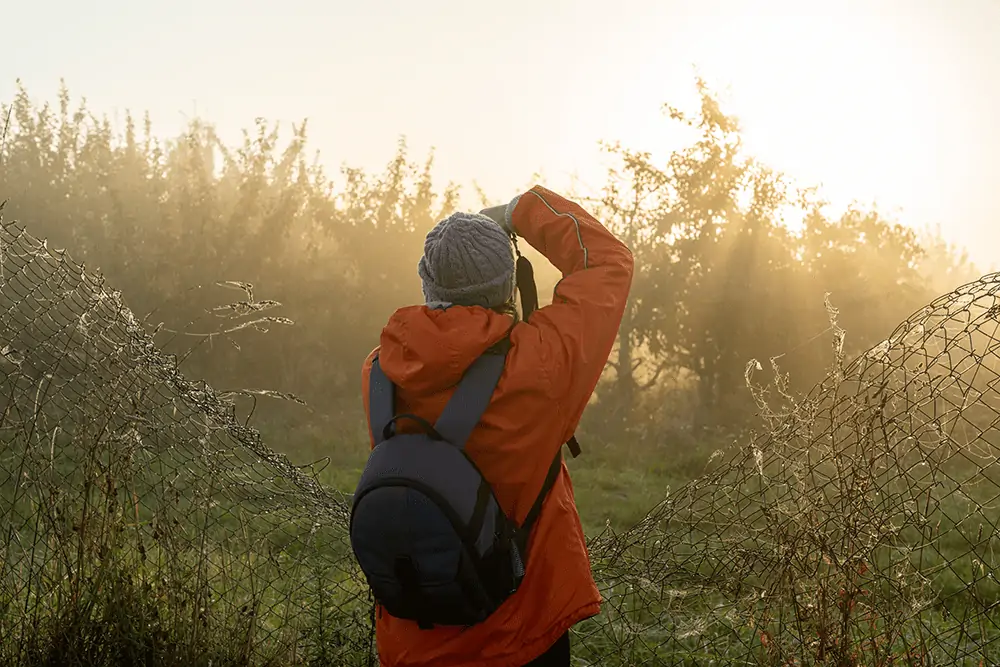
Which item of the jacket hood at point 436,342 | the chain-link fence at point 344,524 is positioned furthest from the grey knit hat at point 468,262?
the chain-link fence at point 344,524

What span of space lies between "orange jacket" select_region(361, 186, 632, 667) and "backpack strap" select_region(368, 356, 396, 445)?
2cm

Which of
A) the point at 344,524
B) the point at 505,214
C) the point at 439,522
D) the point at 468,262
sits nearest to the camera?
the point at 439,522

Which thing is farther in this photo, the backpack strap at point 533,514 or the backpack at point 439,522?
the backpack strap at point 533,514

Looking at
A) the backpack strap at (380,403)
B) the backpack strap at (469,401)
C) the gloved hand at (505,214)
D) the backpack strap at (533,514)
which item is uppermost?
the gloved hand at (505,214)

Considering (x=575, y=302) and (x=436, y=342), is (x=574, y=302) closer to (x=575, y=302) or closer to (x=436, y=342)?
(x=575, y=302)

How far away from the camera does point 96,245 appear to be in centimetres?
1508

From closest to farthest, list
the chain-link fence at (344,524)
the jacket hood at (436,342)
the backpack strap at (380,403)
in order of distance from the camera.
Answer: the jacket hood at (436,342) < the backpack strap at (380,403) < the chain-link fence at (344,524)

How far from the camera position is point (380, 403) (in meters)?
1.95

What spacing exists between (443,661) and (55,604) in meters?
1.70

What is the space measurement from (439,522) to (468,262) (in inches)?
23.7

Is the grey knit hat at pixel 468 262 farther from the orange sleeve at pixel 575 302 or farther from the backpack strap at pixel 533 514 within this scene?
the backpack strap at pixel 533 514

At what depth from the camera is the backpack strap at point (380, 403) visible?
1.94 m

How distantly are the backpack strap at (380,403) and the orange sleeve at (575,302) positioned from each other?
358 mm

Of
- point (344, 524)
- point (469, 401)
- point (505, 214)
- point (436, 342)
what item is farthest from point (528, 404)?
point (344, 524)
